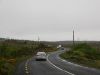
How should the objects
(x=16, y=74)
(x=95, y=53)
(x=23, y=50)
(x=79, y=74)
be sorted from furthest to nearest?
1. (x=23, y=50)
2. (x=95, y=53)
3. (x=16, y=74)
4. (x=79, y=74)

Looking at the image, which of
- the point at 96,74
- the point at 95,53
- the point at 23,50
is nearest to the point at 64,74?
the point at 96,74

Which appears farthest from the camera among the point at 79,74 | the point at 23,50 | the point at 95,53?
the point at 23,50

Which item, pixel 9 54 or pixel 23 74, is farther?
pixel 9 54

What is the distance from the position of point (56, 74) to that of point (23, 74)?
2564mm

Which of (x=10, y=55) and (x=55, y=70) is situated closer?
(x=55, y=70)

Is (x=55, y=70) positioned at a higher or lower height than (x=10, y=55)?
lower

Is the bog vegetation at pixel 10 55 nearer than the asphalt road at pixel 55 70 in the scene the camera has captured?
No

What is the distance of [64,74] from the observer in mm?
26453

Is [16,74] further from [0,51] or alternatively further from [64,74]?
[0,51]

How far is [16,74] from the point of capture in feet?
91.7

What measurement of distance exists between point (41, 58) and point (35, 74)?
86.7 feet

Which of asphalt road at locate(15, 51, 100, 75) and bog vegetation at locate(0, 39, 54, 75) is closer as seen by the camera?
asphalt road at locate(15, 51, 100, 75)

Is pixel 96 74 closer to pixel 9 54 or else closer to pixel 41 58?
pixel 41 58

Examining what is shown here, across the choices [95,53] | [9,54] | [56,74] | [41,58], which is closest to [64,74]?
[56,74]
